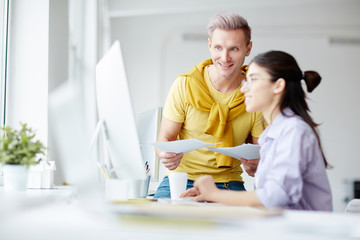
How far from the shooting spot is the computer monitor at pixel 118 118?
1181 mm

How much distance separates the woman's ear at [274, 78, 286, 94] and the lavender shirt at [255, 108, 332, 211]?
0.36ft

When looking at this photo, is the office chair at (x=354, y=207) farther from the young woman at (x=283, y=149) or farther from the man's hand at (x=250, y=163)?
the young woman at (x=283, y=149)

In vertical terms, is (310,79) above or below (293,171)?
above

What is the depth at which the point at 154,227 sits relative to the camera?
32.0 inches

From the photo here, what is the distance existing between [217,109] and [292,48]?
4.62 m

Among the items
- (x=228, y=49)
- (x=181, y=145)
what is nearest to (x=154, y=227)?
(x=181, y=145)

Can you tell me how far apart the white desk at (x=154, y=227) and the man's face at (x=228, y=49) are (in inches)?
47.4

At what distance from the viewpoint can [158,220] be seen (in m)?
0.83

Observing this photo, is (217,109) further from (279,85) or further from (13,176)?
(13,176)

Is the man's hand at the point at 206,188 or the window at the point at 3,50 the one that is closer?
the man's hand at the point at 206,188

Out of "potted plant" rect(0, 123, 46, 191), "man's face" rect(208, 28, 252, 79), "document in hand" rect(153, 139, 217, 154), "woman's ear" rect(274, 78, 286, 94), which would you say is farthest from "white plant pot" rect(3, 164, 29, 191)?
"man's face" rect(208, 28, 252, 79)

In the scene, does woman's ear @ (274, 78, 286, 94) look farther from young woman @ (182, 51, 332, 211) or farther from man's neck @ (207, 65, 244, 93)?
man's neck @ (207, 65, 244, 93)

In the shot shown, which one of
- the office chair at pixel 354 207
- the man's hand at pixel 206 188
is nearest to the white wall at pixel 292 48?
the office chair at pixel 354 207

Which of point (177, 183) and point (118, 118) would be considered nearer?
point (118, 118)
